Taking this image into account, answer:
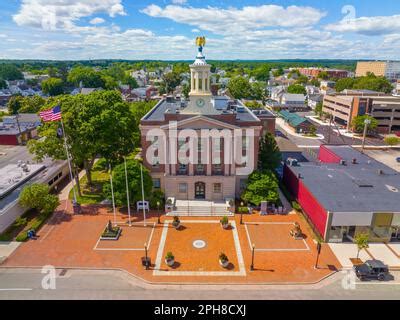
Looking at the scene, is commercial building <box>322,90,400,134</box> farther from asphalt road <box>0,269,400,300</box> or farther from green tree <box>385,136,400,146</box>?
asphalt road <box>0,269,400,300</box>

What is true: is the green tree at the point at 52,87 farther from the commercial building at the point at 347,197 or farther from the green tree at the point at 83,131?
the commercial building at the point at 347,197

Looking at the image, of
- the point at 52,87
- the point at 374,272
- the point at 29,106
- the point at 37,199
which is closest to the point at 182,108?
the point at 37,199

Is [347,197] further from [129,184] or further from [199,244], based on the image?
[129,184]

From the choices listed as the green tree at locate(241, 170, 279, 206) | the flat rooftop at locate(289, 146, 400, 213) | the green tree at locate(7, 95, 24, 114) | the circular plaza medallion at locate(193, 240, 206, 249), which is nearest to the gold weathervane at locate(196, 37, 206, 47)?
the green tree at locate(241, 170, 279, 206)

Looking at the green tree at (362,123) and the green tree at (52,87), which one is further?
the green tree at (52,87)

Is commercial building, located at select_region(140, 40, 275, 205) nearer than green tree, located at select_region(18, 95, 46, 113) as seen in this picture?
Yes

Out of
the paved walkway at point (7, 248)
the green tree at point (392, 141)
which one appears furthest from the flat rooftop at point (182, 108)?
the green tree at point (392, 141)
